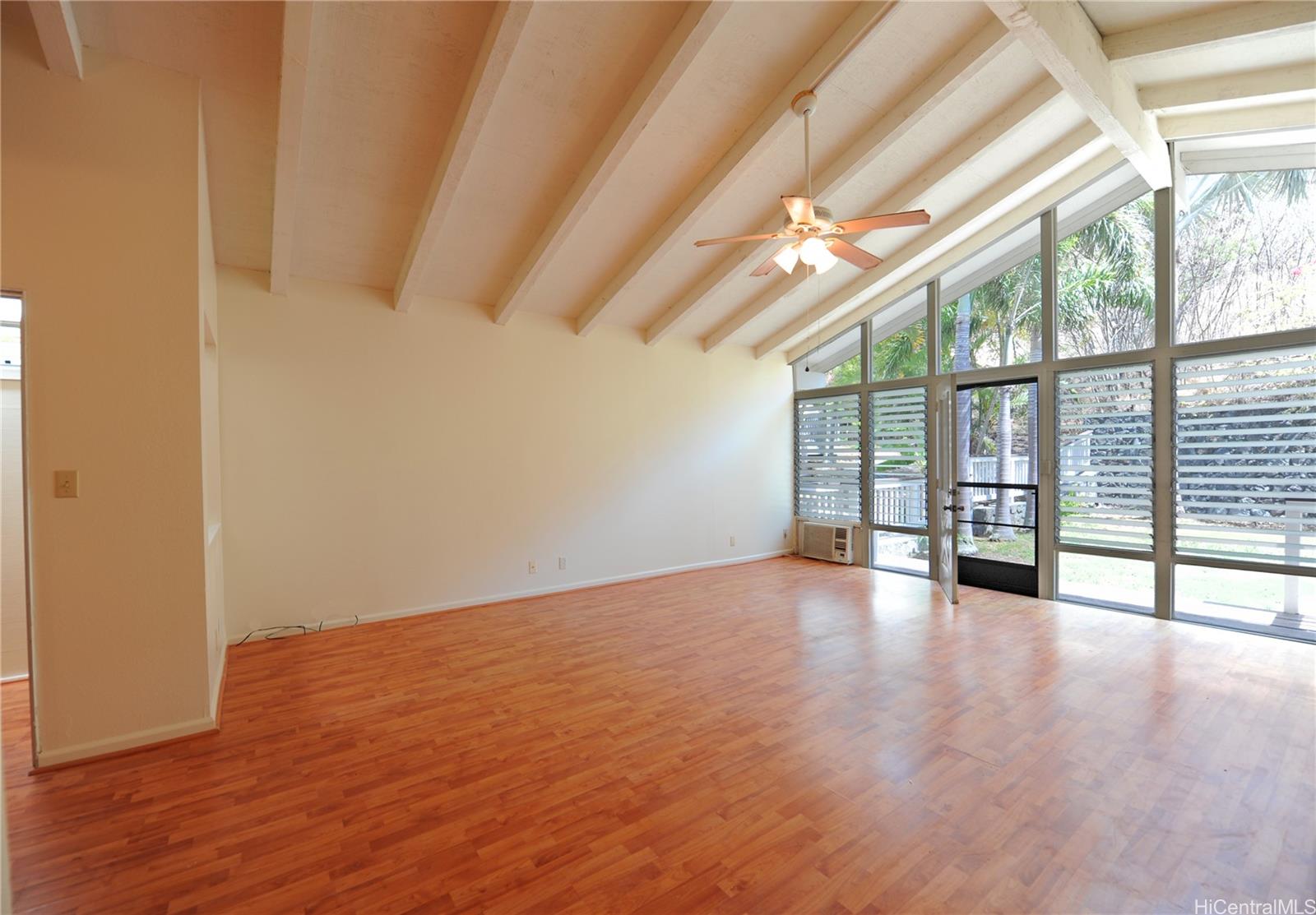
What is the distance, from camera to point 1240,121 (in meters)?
3.80

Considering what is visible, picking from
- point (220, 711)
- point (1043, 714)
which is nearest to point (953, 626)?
point (1043, 714)

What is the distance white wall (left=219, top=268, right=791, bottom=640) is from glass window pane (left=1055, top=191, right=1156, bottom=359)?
349 cm

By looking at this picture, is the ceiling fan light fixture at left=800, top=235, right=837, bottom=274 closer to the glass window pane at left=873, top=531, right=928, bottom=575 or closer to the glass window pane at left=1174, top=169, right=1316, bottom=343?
the glass window pane at left=1174, top=169, right=1316, bottom=343

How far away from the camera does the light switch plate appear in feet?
8.20

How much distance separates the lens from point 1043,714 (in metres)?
2.89

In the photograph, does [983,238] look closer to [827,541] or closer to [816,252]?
[816,252]

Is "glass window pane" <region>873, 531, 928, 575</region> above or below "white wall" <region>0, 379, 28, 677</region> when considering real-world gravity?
below

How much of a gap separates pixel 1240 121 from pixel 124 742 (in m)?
7.72

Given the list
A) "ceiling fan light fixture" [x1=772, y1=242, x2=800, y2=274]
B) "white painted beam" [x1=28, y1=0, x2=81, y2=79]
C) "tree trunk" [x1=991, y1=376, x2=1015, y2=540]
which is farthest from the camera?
"tree trunk" [x1=991, y1=376, x2=1015, y2=540]

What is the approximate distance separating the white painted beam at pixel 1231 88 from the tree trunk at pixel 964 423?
220 centimetres

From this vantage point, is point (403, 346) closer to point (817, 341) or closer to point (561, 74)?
point (561, 74)

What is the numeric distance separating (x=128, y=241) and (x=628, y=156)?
8.94 feet

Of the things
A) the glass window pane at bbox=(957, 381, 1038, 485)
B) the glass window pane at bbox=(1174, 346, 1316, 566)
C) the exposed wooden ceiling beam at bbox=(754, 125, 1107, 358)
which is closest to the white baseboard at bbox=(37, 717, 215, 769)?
the glass window pane at bbox=(957, 381, 1038, 485)

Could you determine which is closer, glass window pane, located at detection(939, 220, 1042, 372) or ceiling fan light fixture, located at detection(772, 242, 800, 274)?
ceiling fan light fixture, located at detection(772, 242, 800, 274)
